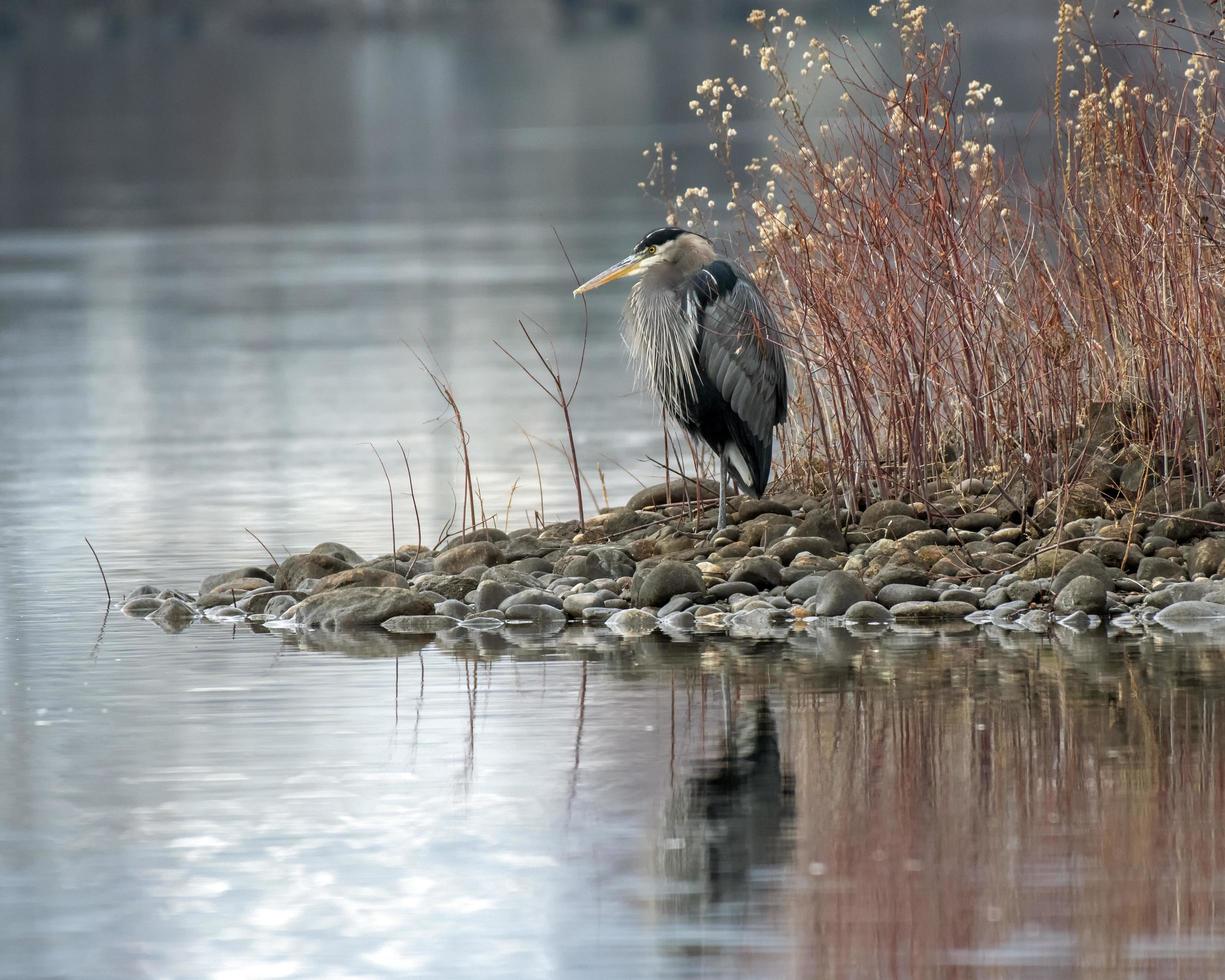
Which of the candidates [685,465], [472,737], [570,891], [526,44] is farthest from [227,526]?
[526,44]

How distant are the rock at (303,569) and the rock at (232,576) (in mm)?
53

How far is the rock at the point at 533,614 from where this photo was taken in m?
7.32

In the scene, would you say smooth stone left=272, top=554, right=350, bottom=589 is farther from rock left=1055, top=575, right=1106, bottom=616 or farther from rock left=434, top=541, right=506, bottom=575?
rock left=1055, top=575, right=1106, bottom=616

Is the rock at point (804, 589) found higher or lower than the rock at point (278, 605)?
higher

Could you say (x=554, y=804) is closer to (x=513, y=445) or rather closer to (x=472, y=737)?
(x=472, y=737)

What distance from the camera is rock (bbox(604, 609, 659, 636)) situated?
7.15 metres

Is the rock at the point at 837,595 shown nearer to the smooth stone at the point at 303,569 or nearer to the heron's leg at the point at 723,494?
the heron's leg at the point at 723,494

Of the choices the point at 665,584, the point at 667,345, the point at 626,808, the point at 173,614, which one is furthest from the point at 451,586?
the point at 626,808

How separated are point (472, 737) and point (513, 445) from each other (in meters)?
6.24

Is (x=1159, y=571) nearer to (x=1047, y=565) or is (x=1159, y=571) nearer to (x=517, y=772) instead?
(x=1047, y=565)

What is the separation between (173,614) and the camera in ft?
24.7

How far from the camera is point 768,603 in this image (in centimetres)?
727

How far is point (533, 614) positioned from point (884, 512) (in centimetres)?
141

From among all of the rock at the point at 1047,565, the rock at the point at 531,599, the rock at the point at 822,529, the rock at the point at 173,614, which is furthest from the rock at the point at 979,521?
the rock at the point at 173,614
